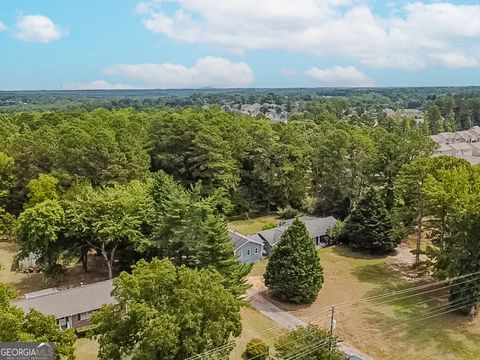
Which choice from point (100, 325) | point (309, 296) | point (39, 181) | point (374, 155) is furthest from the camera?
point (374, 155)

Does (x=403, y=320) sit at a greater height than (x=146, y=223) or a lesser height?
lesser

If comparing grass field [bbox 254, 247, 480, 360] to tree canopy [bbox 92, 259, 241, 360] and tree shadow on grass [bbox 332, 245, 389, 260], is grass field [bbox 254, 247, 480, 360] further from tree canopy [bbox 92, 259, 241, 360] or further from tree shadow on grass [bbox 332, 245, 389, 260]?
tree canopy [bbox 92, 259, 241, 360]

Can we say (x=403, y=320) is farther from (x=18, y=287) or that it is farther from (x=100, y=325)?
(x=18, y=287)

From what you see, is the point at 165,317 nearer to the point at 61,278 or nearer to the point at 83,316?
the point at 83,316

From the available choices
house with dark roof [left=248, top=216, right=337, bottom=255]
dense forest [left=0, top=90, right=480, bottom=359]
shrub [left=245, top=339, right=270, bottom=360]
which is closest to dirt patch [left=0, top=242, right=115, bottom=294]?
dense forest [left=0, top=90, right=480, bottom=359]

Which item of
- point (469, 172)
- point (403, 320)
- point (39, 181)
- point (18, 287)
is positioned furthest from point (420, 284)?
point (39, 181)

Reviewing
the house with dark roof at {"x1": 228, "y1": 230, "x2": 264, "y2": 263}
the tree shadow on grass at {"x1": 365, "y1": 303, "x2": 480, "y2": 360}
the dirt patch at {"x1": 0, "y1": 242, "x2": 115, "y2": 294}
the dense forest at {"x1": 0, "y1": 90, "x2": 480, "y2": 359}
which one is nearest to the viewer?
the tree shadow on grass at {"x1": 365, "y1": 303, "x2": 480, "y2": 360}

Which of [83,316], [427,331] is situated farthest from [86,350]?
[427,331]
